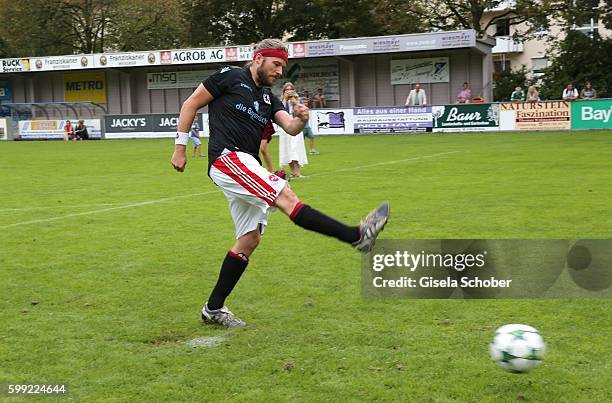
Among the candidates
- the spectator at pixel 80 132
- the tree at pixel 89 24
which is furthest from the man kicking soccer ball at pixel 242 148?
the tree at pixel 89 24

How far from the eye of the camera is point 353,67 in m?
41.4

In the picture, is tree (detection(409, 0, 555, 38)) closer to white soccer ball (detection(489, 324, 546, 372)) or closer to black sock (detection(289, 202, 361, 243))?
black sock (detection(289, 202, 361, 243))

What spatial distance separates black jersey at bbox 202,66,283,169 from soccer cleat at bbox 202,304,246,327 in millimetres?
1056

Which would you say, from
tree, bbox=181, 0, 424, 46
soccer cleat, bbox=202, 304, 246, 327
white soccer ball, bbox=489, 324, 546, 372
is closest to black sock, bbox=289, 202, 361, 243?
soccer cleat, bbox=202, 304, 246, 327

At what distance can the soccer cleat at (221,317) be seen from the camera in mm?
5332

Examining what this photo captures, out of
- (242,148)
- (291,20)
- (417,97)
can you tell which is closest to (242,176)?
(242,148)

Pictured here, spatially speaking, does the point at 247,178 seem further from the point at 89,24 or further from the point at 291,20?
the point at 89,24

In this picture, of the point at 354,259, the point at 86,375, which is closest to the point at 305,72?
the point at 354,259

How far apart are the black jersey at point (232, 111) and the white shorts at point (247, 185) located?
0.10 metres

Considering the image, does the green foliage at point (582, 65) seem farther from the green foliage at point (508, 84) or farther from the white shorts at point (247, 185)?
the white shorts at point (247, 185)

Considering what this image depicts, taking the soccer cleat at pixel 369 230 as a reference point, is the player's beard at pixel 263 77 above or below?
above

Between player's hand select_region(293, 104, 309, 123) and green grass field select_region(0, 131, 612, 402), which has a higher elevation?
player's hand select_region(293, 104, 309, 123)

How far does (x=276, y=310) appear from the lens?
18.7 feet

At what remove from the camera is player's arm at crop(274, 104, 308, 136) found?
5.35 m
